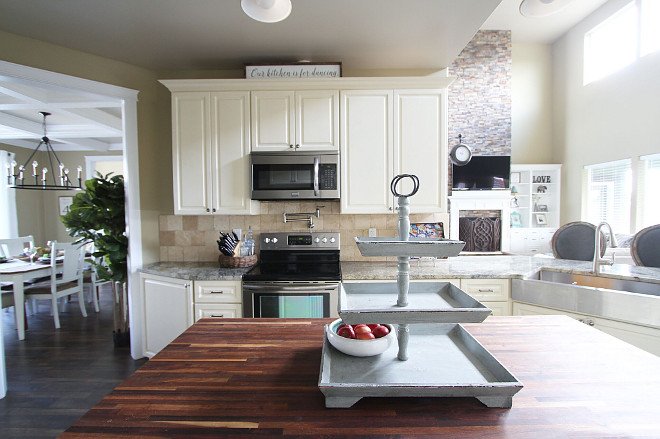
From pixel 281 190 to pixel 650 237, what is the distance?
2922 mm

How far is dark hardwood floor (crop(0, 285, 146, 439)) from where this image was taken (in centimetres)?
214

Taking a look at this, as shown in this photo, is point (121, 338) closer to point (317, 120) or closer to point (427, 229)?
point (317, 120)

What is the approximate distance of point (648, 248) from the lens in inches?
94.5

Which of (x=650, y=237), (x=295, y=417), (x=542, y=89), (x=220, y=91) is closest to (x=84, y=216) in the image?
(x=220, y=91)

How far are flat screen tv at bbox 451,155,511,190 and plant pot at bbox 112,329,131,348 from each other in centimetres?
674

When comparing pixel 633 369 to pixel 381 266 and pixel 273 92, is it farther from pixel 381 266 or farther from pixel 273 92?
pixel 273 92

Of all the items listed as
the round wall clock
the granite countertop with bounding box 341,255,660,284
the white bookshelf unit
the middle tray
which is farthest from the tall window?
the middle tray

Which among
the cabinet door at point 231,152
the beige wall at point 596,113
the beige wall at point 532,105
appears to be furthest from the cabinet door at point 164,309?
the beige wall at point 532,105

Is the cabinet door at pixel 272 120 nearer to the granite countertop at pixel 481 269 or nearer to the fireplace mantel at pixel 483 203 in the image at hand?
the granite countertop at pixel 481 269

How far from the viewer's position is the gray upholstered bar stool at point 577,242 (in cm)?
274

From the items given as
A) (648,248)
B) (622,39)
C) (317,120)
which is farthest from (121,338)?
(622,39)

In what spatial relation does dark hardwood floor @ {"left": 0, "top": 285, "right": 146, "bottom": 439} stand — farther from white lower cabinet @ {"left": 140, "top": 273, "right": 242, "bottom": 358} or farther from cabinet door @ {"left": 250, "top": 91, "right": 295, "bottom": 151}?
cabinet door @ {"left": 250, "top": 91, "right": 295, "bottom": 151}

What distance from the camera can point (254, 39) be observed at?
8.20 feet

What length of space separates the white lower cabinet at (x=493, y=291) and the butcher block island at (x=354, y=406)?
129 cm
